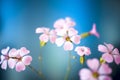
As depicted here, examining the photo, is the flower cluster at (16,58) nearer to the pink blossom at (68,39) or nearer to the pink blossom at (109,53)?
the pink blossom at (68,39)

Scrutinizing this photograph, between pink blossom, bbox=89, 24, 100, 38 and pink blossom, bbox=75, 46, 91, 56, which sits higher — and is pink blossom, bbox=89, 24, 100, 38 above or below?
above

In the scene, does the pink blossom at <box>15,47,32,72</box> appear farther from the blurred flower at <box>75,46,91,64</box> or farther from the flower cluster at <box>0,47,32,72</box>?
the blurred flower at <box>75,46,91,64</box>

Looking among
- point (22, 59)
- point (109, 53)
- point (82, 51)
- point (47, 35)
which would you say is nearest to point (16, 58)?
point (22, 59)

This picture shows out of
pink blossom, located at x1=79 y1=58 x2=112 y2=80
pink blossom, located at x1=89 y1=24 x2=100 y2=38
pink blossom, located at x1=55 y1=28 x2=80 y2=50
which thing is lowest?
pink blossom, located at x1=79 y1=58 x2=112 y2=80

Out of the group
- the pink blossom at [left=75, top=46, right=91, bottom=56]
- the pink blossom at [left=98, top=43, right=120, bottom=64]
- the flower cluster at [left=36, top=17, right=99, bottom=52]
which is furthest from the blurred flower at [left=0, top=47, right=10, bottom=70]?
the pink blossom at [left=98, top=43, right=120, bottom=64]

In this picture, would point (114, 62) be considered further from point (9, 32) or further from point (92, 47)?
point (9, 32)

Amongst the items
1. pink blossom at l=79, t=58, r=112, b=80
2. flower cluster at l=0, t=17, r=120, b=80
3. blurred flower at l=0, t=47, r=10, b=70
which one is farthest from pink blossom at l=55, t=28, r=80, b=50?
blurred flower at l=0, t=47, r=10, b=70

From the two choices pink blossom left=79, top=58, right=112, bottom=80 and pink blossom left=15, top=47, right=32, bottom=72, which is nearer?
pink blossom left=79, top=58, right=112, bottom=80

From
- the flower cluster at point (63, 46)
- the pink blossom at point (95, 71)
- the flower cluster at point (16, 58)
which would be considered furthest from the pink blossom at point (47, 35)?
the pink blossom at point (95, 71)
